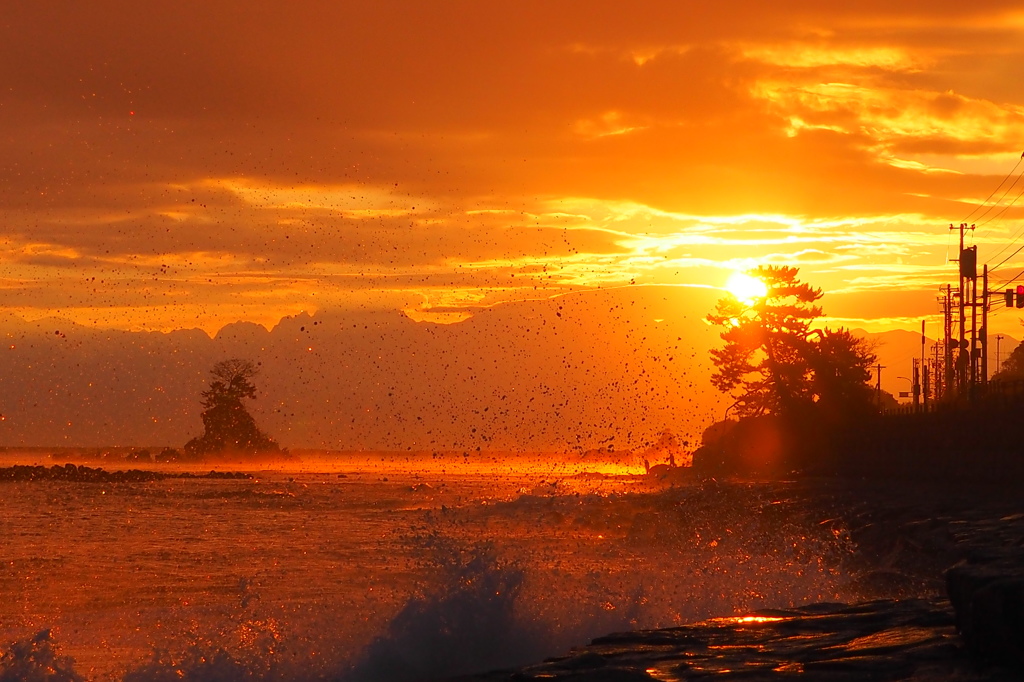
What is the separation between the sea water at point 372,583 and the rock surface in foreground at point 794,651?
119 inches

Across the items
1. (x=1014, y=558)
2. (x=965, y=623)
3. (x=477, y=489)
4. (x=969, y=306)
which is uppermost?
(x=969, y=306)

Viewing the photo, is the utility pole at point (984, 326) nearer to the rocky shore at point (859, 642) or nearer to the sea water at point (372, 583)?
the sea water at point (372, 583)

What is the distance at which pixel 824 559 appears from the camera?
20.3 meters

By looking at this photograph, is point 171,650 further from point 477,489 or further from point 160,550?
point 477,489

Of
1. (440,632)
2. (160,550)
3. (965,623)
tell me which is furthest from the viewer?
(160,550)

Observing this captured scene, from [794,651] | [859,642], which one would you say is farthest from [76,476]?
[859,642]

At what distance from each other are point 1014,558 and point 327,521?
24015 mm

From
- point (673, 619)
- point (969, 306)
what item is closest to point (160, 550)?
point (673, 619)

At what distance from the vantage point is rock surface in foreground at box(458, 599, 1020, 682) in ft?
25.9

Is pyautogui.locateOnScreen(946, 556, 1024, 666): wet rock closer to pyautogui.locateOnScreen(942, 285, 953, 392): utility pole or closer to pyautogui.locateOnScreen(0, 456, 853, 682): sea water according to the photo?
pyautogui.locateOnScreen(0, 456, 853, 682): sea water

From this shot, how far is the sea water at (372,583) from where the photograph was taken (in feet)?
41.8

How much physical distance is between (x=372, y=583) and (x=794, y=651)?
31.8 feet

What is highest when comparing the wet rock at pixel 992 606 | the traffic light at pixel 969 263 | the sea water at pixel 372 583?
the traffic light at pixel 969 263

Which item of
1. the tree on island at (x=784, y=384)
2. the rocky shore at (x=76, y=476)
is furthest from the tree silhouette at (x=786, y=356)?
the rocky shore at (x=76, y=476)
